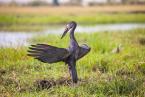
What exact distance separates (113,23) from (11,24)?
204 inches

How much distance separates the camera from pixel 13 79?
7562 mm

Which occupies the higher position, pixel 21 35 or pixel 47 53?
pixel 47 53

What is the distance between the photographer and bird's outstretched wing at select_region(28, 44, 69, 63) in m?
6.92

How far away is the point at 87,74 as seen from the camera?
330 inches

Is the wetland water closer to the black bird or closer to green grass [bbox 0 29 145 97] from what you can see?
green grass [bbox 0 29 145 97]

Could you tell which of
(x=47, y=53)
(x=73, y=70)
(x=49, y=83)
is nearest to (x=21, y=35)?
(x=49, y=83)

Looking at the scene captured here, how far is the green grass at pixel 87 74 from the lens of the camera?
23.2 ft

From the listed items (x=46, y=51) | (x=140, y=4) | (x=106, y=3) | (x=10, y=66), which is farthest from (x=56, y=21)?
(x=46, y=51)

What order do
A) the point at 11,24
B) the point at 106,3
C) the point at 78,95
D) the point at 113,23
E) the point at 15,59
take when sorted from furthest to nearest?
the point at 106,3, the point at 113,23, the point at 11,24, the point at 15,59, the point at 78,95

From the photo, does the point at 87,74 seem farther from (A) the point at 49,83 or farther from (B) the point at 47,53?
(B) the point at 47,53

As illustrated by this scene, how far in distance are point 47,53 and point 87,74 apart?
1.56 m

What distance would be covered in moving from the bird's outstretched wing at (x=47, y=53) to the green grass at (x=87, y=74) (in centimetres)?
44

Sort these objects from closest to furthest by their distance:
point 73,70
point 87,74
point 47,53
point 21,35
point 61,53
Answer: point 47,53
point 61,53
point 73,70
point 87,74
point 21,35

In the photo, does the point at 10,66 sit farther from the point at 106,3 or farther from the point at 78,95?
the point at 106,3
